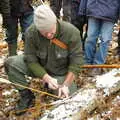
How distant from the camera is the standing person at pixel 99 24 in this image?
5.27 metres

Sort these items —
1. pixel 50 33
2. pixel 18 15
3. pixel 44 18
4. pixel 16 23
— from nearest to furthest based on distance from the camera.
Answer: pixel 44 18, pixel 50 33, pixel 18 15, pixel 16 23

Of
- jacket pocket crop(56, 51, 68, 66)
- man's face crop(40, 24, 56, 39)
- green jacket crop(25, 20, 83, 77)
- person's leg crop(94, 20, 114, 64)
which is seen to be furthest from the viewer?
person's leg crop(94, 20, 114, 64)

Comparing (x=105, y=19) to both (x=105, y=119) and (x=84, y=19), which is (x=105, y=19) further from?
(x=105, y=119)

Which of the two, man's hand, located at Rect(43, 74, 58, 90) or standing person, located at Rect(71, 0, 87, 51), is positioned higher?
standing person, located at Rect(71, 0, 87, 51)

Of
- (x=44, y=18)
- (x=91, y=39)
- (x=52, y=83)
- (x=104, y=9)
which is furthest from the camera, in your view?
(x=91, y=39)

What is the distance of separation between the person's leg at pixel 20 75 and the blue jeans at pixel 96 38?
50.6 inches

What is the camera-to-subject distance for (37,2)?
30.3 ft

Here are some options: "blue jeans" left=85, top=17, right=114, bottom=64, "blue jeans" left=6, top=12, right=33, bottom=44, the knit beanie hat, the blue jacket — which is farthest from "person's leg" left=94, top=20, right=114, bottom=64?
the knit beanie hat

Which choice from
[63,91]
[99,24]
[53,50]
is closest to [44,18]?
[53,50]

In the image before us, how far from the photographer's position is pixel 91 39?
5621mm

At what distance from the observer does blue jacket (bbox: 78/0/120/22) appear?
17.2ft

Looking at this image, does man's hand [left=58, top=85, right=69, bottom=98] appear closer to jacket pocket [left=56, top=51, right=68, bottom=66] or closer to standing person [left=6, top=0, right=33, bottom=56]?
jacket pocket [left=56, top=51, right=68, bottom=66]

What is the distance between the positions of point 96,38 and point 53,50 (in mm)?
1362

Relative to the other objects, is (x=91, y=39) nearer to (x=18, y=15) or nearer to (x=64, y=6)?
(x=64, y=6)
